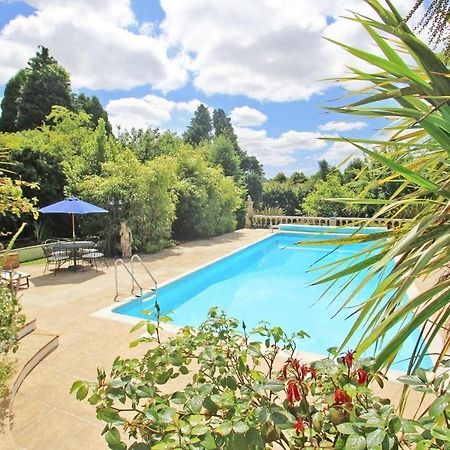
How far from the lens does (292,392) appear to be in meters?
1.30

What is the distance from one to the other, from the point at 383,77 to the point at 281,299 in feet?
29.2

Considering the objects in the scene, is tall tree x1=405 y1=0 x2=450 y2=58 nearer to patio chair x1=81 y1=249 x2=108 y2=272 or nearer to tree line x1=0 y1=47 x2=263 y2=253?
tree line x1=0 y1=47 x2=263 y2=253

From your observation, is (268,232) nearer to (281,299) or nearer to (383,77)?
(281,299)

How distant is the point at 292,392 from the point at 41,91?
3284 cm

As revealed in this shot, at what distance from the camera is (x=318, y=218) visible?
64.7 feet

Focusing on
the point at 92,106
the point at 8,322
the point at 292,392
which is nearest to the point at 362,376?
the point at 292,392

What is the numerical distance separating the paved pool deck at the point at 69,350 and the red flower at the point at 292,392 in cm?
287

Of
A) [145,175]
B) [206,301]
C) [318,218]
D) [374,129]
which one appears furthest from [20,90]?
[374,129]

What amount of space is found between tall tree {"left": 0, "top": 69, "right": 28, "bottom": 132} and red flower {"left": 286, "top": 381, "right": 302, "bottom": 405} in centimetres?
3303

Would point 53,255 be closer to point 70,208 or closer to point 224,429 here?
point 70,208

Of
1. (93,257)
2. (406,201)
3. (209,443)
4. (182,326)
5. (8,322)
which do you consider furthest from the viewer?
(93,257)

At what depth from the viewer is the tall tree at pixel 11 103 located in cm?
2855

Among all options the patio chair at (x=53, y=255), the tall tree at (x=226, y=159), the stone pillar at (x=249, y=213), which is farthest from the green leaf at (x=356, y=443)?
the tall tree at (x=226, y=159)

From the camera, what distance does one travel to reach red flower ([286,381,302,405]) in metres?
1.29
